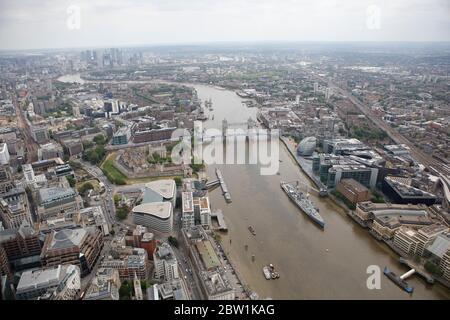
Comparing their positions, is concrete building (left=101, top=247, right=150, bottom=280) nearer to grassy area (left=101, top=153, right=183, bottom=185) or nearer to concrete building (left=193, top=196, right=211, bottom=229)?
concrete building (left=193, top=196, right=211, bottom=229)

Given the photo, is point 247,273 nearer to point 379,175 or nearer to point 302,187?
point 302,187

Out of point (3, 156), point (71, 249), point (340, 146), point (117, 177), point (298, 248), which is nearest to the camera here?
point (71, 249)

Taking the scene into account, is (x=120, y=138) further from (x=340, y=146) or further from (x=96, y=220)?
(x=340, y=146)

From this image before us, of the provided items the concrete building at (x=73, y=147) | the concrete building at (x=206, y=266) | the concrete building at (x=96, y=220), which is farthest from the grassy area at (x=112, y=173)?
the concrete building at (x=206, y=266)

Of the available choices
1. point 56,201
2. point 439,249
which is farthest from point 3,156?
point 439,249

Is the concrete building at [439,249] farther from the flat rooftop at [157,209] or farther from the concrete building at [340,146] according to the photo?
the flat rooftop at [157,209]

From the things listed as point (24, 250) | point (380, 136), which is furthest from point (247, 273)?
point (380, 136)
